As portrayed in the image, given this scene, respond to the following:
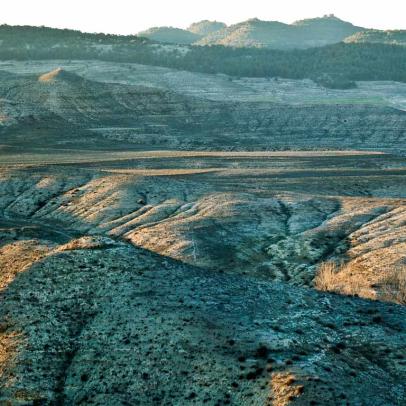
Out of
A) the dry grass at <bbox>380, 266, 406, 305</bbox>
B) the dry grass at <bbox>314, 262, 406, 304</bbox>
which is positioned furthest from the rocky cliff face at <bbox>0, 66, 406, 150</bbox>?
the dry grass at <bbox>380, 266, 406, 305</bbox>

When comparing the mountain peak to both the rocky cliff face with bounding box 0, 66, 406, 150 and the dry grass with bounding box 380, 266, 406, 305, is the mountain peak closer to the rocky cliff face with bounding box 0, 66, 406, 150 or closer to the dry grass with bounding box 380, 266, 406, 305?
the rocky cliff face with bounding box 0, 66, 406, 150

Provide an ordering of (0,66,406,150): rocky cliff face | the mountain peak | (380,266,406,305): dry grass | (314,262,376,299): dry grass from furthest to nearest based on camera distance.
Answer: the mountain peak → (0,66,406,150): rocky cliff face → (314,262,376,299): dry grass → (380,266,406,305): dry grass

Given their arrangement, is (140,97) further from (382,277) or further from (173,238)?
(382,277)

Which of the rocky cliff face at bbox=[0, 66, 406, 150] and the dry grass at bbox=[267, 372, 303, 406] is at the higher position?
the dry grass at bbox=[267, 372, 303, 406]

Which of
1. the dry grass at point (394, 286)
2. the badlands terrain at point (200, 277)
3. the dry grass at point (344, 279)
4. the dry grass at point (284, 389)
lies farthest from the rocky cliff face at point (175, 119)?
the dry grass at point (284, 389)

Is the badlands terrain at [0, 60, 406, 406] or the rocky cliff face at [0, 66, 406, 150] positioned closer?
the badlands terrain at [0, 60, 406, 406]

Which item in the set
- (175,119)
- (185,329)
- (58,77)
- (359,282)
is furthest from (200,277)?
(58,77)
